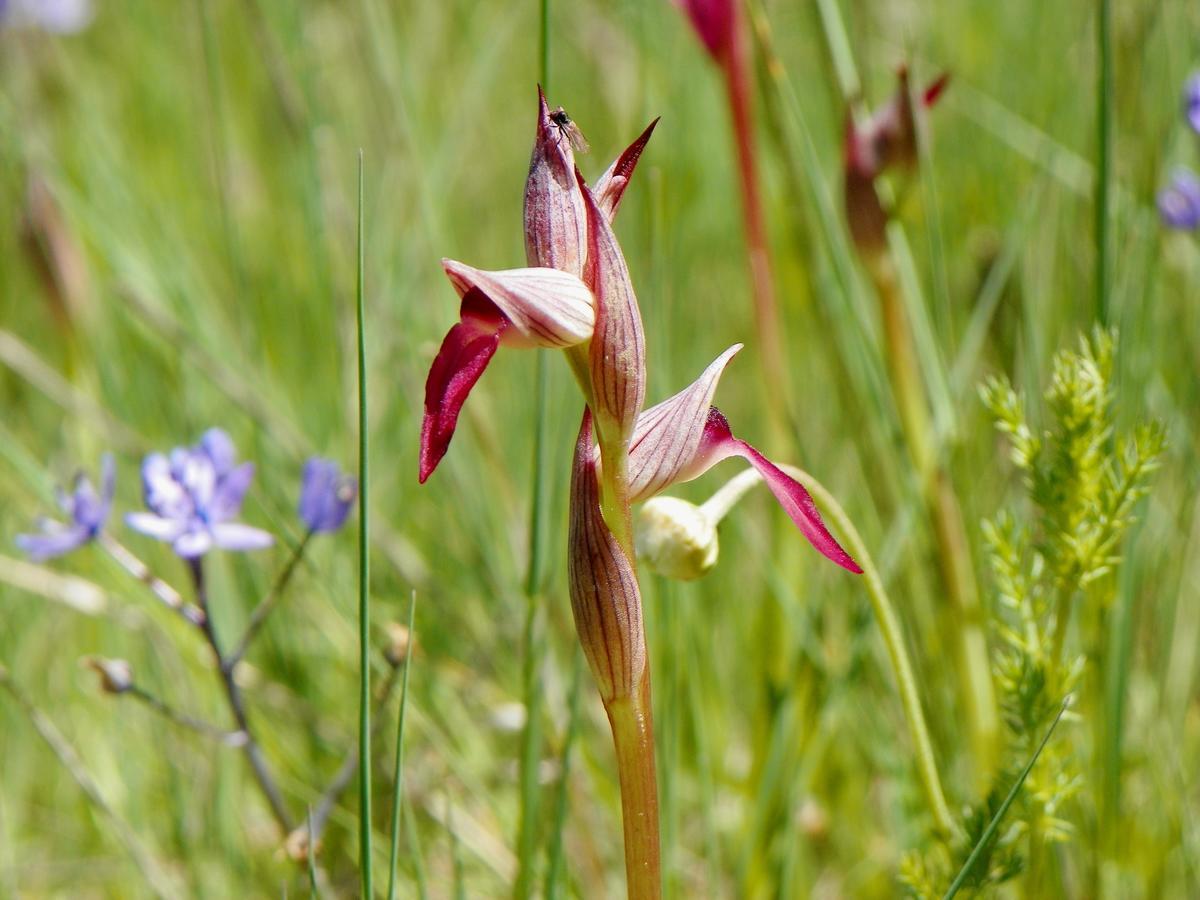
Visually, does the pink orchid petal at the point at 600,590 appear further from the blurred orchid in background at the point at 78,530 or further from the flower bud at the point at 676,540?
the blurred orchid in background at the point at 78,530

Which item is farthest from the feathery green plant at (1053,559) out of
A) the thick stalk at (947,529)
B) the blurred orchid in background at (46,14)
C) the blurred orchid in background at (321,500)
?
the blurred orchid in background at (46,14)

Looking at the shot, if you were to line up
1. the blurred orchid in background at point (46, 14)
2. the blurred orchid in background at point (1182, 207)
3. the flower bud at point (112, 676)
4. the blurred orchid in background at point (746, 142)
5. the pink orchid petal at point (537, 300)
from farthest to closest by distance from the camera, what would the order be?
the blurred orchid in background at point (46, 14) < the blurred orchid in background at point (746, 142) < the blurred orchid in background at point (1182, 207) < the flower bud at point (112, 676) < the pink orchid petal at point (537, 300)

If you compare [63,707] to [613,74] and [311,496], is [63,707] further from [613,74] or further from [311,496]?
[613,74]

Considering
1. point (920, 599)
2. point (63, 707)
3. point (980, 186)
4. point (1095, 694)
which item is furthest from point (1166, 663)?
point (63, 707)

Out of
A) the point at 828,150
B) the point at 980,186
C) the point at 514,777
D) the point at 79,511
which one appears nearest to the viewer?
the point at 79,511

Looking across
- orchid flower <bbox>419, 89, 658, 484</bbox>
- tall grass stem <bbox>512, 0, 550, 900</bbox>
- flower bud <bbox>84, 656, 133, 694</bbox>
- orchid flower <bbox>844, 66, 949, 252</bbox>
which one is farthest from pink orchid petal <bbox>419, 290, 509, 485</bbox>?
orchid flower <bbox>844, 66, 949, 252</bbox>

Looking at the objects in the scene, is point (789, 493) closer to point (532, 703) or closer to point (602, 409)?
point (602, 409)
